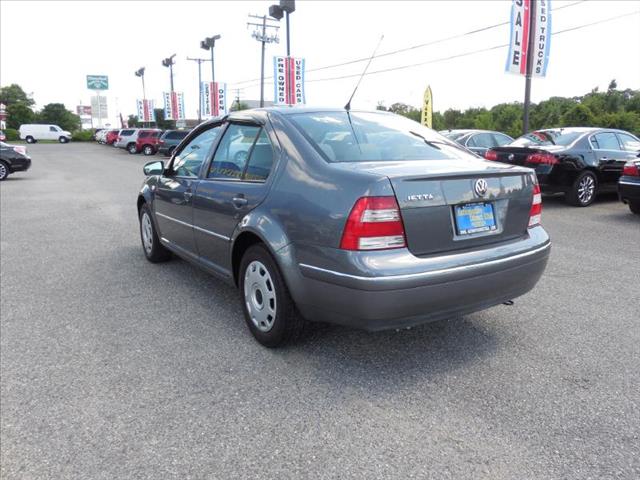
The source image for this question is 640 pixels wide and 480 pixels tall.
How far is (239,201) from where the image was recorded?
3.52m

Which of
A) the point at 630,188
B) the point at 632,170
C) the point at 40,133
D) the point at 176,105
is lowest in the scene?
the point at 630,188

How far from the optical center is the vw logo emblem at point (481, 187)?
2.99 m

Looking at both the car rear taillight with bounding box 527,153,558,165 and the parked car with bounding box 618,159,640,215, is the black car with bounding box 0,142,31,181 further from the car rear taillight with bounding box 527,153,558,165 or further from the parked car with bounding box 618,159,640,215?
the parked car with bounding box 618,159,640,215

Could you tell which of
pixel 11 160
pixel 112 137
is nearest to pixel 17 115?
pixel 112 137

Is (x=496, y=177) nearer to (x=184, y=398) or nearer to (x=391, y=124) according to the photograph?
(x=391, y=124)

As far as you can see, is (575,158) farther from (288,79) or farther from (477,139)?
(288,79)

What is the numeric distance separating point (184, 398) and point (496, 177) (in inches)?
86.7

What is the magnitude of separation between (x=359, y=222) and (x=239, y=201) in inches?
44.4

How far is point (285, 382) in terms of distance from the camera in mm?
2957

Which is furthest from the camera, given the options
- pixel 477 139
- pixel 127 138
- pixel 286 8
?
pixel 127 138

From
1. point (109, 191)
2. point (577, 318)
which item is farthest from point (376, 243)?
point (109, 191)

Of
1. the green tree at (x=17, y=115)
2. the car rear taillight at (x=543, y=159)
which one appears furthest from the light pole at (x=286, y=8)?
the green tree at (x=17, y=115)

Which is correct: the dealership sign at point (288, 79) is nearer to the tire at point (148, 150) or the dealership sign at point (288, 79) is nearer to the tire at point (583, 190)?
the tire at point (148, 150)

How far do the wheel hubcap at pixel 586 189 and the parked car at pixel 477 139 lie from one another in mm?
2624
